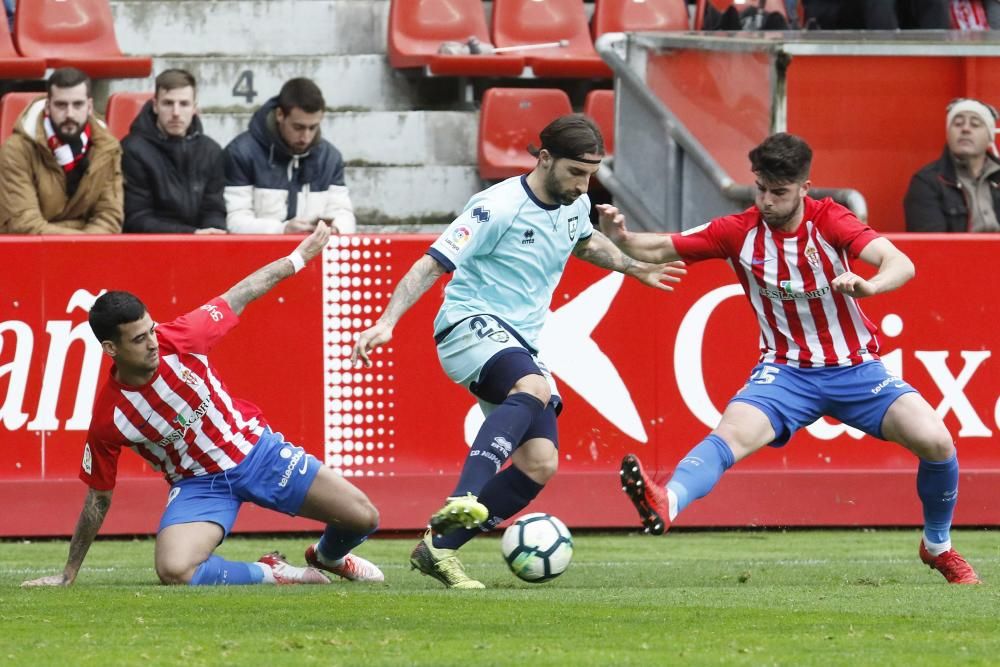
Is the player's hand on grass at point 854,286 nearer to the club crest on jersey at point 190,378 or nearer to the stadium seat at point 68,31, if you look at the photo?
the club crest on jersey at point 190,378

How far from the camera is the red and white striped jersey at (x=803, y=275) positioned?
759 cm

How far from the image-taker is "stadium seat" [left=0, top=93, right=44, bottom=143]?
1265 cm

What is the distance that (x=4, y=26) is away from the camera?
13922 mm

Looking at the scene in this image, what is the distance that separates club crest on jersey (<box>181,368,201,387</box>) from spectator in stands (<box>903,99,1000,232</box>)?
5197 mm

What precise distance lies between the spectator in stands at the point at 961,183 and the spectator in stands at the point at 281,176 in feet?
→ 11.6

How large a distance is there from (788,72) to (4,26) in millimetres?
6392

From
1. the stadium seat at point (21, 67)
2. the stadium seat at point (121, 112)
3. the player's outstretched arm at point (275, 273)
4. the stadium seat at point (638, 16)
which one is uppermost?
the stadium seat at point (638, 16)

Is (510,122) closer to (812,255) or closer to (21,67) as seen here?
(21,67)

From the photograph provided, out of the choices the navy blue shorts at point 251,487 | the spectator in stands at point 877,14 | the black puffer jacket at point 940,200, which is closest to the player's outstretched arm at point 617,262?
the navy blue shorts at point 251,487

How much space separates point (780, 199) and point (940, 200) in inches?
151

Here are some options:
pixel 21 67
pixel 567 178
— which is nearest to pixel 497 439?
pixel 567 178

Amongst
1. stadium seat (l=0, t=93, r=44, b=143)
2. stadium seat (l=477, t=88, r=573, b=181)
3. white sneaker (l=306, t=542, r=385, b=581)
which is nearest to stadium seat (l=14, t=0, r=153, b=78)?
stadium seat (l=0, t=93, r=44, b=143)

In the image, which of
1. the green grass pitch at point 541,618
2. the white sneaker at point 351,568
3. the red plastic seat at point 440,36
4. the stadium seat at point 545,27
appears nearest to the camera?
the green grass pitch at point 541,618

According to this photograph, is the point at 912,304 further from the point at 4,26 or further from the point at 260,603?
the point at 4,26
